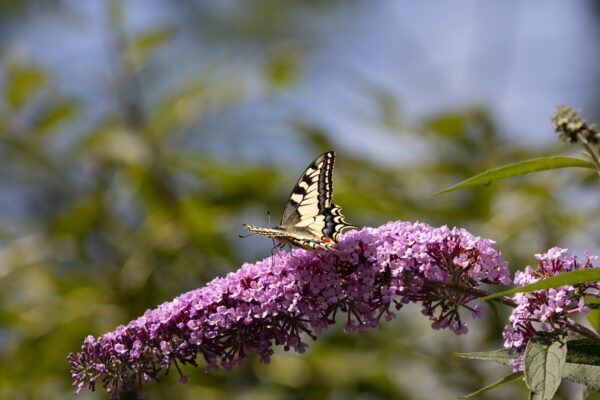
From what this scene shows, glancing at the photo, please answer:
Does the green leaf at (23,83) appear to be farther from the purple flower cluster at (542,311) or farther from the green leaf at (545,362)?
the green leaf at (545,362)

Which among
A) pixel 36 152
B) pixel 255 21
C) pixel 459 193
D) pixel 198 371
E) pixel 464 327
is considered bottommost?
pixel 464 327

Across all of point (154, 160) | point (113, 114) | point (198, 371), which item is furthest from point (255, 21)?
point (198, 371)

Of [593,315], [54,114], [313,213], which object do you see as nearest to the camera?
[593,315]

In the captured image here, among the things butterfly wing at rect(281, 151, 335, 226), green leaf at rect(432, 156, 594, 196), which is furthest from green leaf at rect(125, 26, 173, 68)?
green leaf at rect(432, 156, 594, 196)

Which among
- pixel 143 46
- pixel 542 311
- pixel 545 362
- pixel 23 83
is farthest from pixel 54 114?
pixel 545 362

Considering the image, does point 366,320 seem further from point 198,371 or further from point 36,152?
point 36,152

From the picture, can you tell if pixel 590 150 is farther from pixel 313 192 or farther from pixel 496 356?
pixel 313 192
